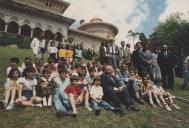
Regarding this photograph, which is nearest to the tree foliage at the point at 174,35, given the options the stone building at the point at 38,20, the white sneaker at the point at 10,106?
the stone building at the point at 38,20

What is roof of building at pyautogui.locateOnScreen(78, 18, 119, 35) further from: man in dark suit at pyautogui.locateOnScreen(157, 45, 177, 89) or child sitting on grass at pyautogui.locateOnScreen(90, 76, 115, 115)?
child sitting on grass at pyautogui.locateOnScreen(90, 76, 115, 115)

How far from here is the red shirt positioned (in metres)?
11.1

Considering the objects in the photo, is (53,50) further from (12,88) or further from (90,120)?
(90,120)

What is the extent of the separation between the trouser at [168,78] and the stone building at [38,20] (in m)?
28.7

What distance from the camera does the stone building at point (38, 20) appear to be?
43.2 meters

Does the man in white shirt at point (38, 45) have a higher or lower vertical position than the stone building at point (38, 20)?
lower

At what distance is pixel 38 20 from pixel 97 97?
3617cm

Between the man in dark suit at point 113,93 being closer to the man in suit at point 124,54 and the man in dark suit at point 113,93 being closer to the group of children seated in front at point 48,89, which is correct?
the group of children seated in front at point 48,89

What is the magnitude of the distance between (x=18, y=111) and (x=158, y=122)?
4.74 metres

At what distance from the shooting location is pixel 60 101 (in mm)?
10914

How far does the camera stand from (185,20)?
A: 44.5 meters

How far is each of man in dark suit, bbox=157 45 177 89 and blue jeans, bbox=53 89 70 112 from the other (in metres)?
7.97

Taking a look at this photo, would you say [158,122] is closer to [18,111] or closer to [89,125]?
[89,125]

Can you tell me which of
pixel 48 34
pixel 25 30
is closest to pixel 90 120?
pixel 25 30
